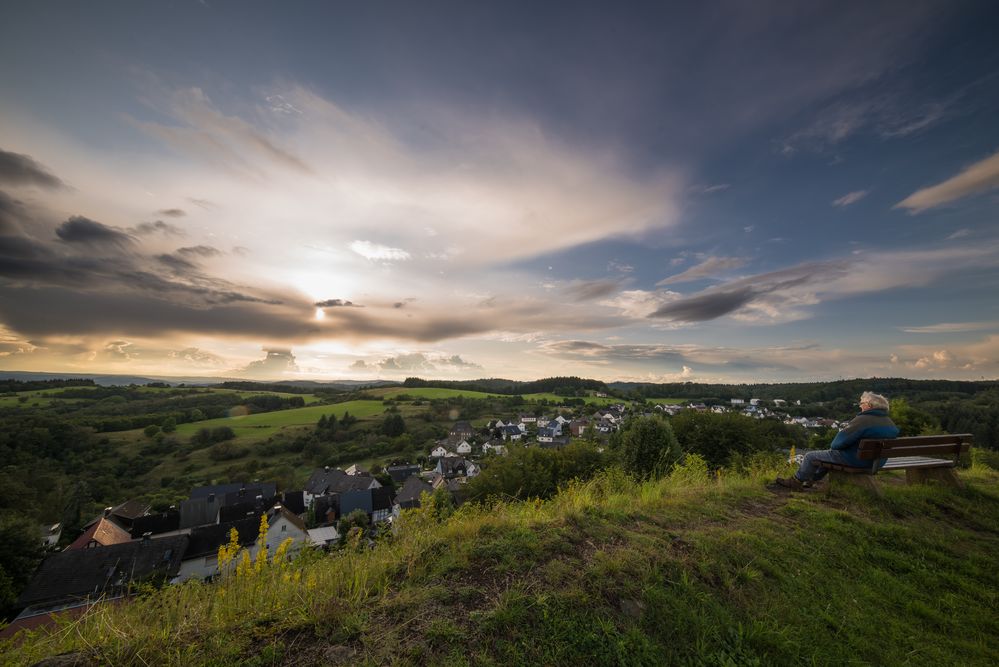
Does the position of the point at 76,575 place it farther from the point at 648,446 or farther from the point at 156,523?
the point at 648,446

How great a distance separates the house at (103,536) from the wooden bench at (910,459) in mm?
46836

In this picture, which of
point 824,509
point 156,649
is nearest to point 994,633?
point 824,509

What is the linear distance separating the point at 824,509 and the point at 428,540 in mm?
6518

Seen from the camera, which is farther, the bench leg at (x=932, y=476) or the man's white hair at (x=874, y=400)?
the bench leg at (x=932, y=476)

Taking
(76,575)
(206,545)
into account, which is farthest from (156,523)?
(76,575)

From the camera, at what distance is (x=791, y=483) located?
711cm

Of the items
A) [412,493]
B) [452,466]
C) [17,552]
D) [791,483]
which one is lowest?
[452,466]

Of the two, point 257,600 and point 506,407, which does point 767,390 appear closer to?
point 506,407

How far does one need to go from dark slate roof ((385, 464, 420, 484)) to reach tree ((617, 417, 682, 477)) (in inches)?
1977

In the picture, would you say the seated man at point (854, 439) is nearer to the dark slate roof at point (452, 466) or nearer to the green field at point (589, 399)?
the dark slate roof at point (452, 466)

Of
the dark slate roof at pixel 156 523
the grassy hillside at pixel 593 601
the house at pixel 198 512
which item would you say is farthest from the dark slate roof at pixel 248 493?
the grassy hillside at pixel 593 601

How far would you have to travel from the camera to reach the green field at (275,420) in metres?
76.7

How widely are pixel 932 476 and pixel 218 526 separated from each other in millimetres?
42469

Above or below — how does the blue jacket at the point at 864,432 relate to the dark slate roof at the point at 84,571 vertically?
above
